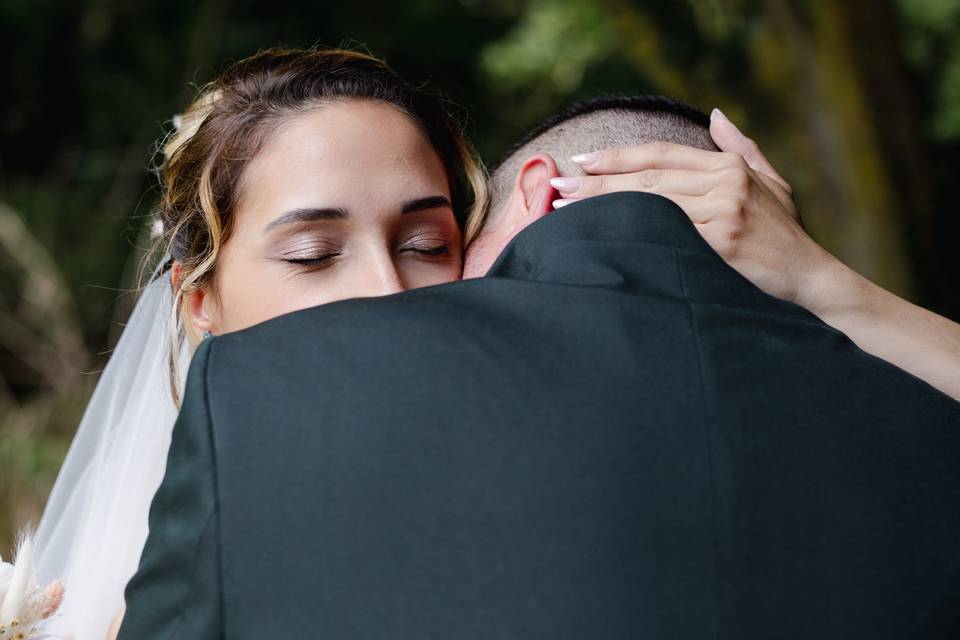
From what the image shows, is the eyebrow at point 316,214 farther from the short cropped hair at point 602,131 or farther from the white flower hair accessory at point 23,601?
the white flower hair accessory at point 23,601

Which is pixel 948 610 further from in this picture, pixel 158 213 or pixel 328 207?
pixel 158 213

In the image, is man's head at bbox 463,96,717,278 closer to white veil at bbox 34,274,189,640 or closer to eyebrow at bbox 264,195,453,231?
eyebrow at bbox 264,195,453,231

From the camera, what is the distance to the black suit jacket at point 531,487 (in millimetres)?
1481

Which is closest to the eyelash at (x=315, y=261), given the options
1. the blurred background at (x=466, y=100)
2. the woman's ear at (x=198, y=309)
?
the woman's ear at (x=198, y=309)

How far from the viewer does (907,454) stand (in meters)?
1.67

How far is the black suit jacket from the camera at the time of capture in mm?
1481

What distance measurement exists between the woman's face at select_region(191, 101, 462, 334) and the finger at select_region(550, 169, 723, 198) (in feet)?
1.59

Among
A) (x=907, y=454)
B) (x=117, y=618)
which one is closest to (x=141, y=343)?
(x=117, y=618)

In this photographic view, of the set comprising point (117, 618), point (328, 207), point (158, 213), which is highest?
point (158, 213)

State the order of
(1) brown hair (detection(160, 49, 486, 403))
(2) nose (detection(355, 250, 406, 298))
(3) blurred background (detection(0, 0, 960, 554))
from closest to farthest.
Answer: (2) nose (detection(355, 250, 406, 298)), (1) brown hair (detection(160, 49, 486, 403)), (3) blurred background (detection(0, 0, 960, 554))

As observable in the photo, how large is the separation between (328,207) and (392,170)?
21 cm

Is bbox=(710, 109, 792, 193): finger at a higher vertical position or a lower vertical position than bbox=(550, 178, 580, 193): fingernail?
higher

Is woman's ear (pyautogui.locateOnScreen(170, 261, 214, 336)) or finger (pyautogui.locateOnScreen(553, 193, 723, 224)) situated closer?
finger (pyautogui.locateOnScreen(553, 193, 723, 224))

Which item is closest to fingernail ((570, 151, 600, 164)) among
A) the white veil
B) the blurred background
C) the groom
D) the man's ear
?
the man's ear
